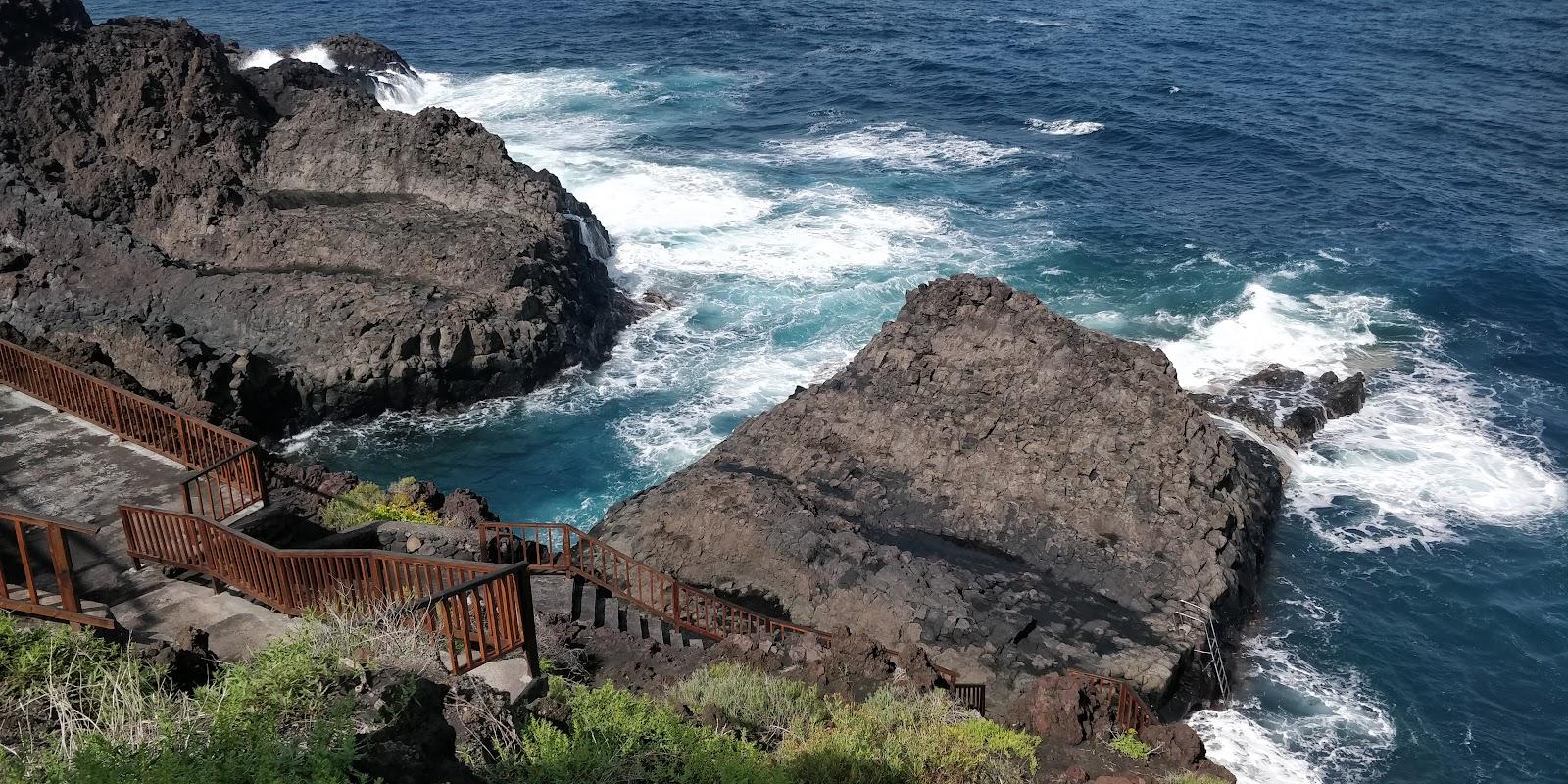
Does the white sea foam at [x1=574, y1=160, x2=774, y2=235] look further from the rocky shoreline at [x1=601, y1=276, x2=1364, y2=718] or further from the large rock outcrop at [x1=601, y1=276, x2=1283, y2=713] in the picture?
the rocky shoreline at [x1=601, y1=276, x2=1364, y2=718]

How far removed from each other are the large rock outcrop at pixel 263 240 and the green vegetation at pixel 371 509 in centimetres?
632

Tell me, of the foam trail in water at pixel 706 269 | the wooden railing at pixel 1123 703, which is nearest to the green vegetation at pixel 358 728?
the wooden railing at pixel 1123 703

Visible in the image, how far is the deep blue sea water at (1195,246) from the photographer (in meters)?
20.3

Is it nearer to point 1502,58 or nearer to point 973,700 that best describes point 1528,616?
point 973,700

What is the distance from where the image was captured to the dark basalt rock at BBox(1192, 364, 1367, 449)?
1029 inches

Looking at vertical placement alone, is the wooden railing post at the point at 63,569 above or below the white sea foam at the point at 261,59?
below

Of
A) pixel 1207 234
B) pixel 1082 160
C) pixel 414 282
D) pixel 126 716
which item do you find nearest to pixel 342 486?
pixel 414 282

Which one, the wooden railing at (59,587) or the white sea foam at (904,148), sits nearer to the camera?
the wooden railing at (59,587)

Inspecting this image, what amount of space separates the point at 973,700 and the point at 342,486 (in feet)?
38.8

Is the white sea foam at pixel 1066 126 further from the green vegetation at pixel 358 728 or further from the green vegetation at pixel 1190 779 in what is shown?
the green vegetation at pixel 358 728

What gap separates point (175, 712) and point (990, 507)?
14.6 metres

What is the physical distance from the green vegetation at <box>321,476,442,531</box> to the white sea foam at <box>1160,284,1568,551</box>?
17.9 metres

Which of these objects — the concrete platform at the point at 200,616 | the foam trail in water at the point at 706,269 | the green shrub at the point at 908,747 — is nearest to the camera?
the green shrub at the point at 908,747

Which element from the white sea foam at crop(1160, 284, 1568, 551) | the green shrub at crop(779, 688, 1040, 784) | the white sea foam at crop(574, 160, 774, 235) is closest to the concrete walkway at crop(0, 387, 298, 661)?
the green shrub at crop(779, 688, 1040, 784)
